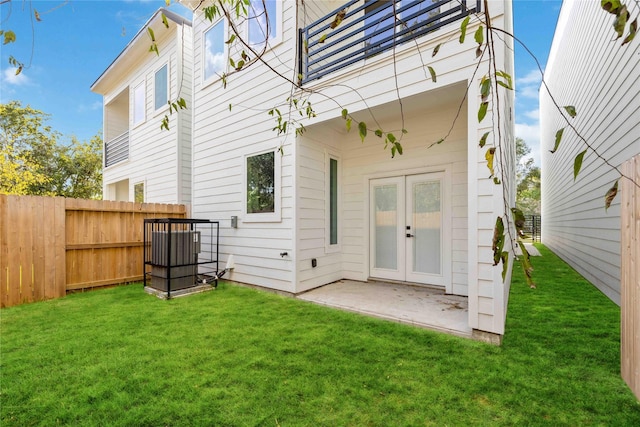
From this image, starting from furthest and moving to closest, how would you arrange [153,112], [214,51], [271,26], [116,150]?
[116,150]
[153,112]
[214,51]
[271,26]

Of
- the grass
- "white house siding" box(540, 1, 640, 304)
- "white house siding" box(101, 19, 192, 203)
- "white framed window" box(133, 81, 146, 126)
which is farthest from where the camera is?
"white framed window" box(133, 81, 146, 126)

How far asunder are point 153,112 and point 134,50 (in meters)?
1.88

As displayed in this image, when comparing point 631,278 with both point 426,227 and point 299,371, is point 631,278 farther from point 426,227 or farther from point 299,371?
point 426,227

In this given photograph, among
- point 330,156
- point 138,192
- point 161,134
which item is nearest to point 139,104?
point 161,134

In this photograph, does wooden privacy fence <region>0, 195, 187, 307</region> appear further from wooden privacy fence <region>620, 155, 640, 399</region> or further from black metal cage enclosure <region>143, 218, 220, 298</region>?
wooden privacy fence <region>620, 155, 640, 399</region>

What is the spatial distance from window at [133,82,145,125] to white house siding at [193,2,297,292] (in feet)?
10.5

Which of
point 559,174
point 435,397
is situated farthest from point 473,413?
point 559,174

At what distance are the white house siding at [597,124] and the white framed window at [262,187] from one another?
4634mm

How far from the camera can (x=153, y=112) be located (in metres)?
8.42

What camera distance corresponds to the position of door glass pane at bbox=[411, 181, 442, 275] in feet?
16.8

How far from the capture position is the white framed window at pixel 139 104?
886 cm

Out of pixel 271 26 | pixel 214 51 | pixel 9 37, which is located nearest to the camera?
pixel 9 37

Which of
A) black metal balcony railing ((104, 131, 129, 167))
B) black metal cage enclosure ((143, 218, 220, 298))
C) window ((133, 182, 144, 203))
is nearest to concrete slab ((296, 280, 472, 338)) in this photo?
black metal cage enclosure ((143, 218, 220, 298))

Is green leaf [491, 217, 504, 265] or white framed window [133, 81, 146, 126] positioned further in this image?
white framed window [133, 81, 146, 126]
